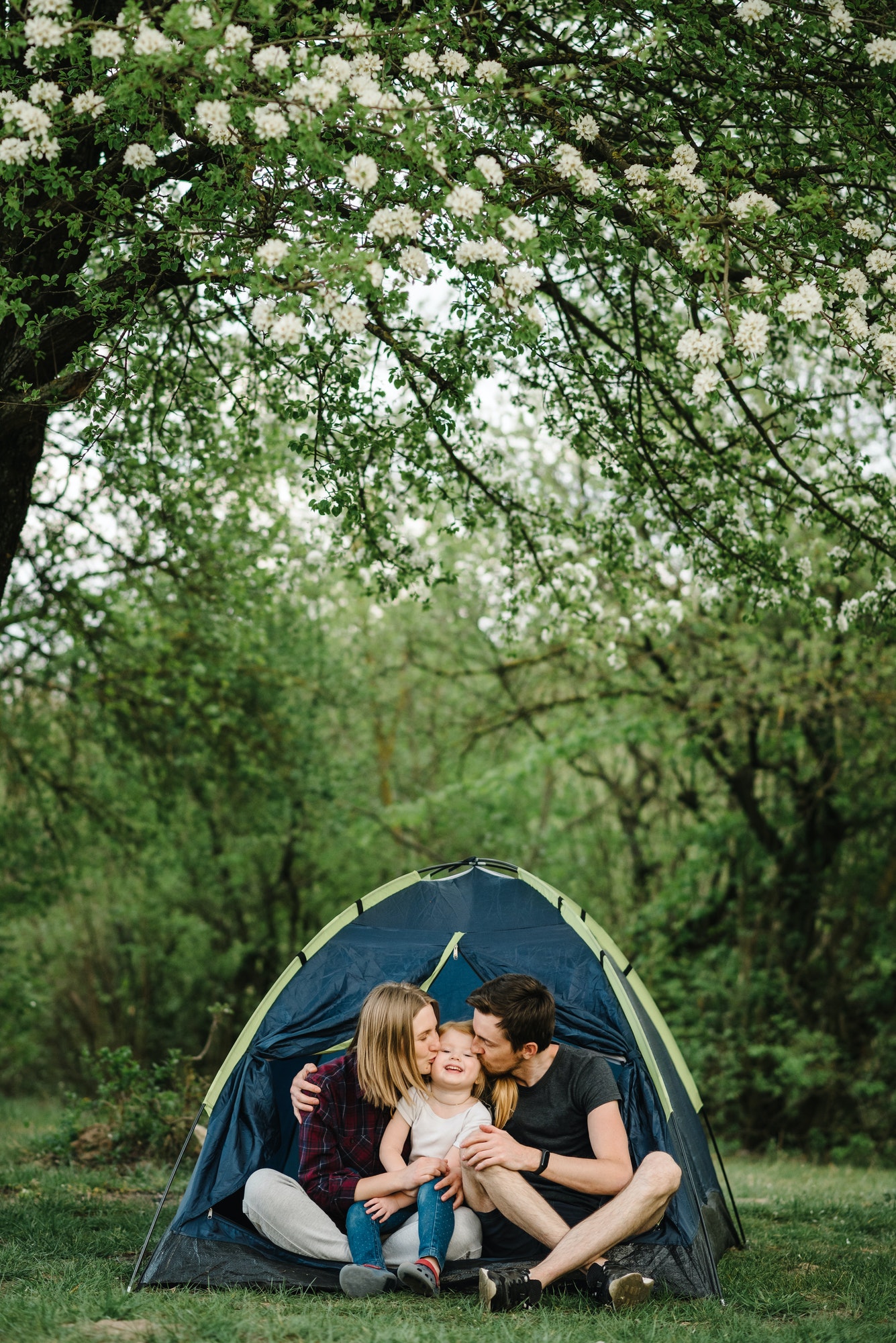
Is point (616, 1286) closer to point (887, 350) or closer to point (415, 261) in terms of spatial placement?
point (887, 350)

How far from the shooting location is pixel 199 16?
3.31m

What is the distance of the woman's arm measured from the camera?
13.6ft

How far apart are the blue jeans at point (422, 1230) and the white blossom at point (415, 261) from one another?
2.99 m

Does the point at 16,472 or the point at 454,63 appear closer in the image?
the point at 454,63

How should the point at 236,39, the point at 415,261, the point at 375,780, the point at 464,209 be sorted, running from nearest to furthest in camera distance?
1. the point at 236,39
2. the point at 464,209
3. the point at 415,261
4. the point at 375,780

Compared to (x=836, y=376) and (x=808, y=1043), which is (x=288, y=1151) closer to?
(x=836, y=376)

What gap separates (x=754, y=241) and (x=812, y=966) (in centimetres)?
823

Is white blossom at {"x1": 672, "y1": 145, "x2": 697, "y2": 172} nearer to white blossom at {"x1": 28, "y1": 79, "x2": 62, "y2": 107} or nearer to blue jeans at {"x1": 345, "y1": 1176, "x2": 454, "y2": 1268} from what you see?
white blossom at {"x1": 28, "y1": 79, "x2": 62, "y2": 107}

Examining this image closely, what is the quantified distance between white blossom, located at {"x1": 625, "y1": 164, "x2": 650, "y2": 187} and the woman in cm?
298

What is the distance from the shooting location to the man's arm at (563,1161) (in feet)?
12.9

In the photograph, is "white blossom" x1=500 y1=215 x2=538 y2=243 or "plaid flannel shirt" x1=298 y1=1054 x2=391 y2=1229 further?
"plaid flannel shirt" x1=298 y1=1054 x2=391 y2=1229

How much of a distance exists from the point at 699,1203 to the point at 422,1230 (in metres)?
1.02

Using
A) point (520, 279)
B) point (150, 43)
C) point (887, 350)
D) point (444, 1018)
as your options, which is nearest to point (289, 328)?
point (520, 279)

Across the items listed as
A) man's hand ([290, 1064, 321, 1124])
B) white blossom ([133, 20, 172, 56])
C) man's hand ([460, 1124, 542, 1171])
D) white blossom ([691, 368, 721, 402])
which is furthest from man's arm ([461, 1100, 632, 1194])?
white blossom ([133, 20, 172, 56])
